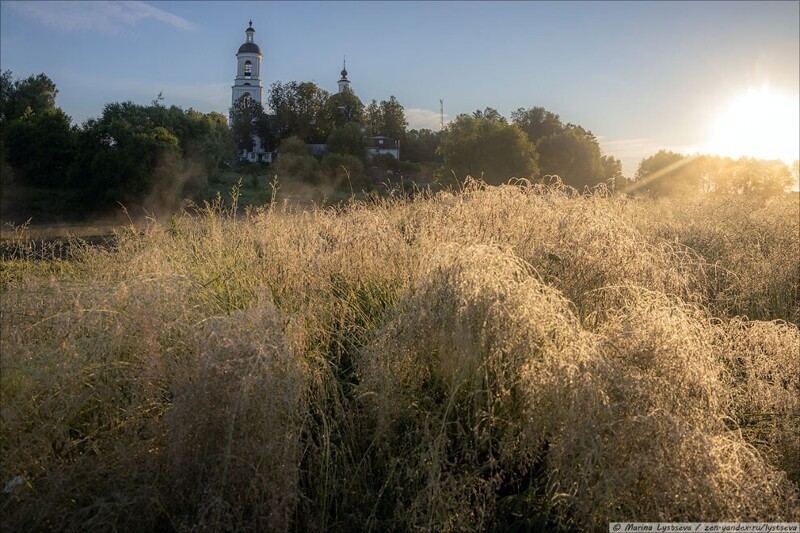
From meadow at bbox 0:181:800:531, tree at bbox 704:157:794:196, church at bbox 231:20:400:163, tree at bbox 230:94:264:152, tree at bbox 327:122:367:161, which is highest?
church at bbox 231:20:400:163

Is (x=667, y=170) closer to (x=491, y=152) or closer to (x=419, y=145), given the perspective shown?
Answer: (x=491, y=152)

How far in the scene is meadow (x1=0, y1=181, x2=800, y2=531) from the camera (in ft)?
7.65

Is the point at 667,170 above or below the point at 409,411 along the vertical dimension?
above

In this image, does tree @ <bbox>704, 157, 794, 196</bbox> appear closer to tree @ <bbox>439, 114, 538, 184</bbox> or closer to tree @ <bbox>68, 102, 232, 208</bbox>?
tree @ <bbox>439, 114, 538, 184</bbox>

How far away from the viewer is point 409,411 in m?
2.94

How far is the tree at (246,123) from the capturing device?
4641 cm

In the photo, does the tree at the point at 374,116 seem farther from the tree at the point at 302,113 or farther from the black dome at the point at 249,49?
the black dome at the point at 249,49

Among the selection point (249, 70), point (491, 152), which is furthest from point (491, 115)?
point (249, 70)

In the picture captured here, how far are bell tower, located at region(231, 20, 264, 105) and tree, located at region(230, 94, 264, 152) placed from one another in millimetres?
20376

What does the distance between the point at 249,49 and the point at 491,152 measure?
53.7 metres

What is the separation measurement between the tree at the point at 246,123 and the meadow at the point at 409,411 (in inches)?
1774

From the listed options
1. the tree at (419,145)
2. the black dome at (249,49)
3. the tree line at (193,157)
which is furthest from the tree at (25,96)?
the black dome at (249,49)

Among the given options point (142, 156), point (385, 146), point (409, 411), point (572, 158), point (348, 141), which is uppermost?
point (385, 146)

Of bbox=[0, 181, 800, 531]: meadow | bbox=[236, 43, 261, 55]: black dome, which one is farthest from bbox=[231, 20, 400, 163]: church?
bbox=[0, 181, 800, 531]: meadow
